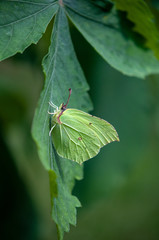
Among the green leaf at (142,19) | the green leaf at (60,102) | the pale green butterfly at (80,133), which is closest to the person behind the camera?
the green leaf at (60,102)

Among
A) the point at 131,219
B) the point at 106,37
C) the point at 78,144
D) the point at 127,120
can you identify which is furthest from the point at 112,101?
the point at 131,219

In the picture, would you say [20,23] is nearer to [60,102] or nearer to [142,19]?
[60,102]

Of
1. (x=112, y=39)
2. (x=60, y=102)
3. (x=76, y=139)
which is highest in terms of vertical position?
(x=112, y=39)

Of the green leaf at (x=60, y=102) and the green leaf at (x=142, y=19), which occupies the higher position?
the green leaf at (x=142, y=19)

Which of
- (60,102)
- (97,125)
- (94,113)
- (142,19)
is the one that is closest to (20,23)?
(60,102)

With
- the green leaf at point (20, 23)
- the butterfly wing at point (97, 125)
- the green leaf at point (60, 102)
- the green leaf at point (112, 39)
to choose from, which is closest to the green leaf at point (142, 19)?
the green leaf at point (112, 39)

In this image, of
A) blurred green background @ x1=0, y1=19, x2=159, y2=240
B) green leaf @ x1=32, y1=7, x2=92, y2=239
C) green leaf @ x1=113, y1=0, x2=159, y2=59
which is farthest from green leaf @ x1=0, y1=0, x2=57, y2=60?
blurred green background @ x1=0, y1=19, x2=159, y2=240

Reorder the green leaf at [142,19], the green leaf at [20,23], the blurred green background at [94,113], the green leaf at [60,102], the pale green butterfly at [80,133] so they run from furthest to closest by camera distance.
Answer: the blurred green background at [94,113] → the green leaf at [142,19] → the pale green butterfly at [80,133] → the green leaf at [20,23] → the green leaf at [60,102]

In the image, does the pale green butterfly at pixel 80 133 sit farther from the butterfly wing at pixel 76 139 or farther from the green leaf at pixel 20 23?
the green leaf at pixel 20 23

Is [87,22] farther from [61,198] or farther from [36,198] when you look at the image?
[36,198]
